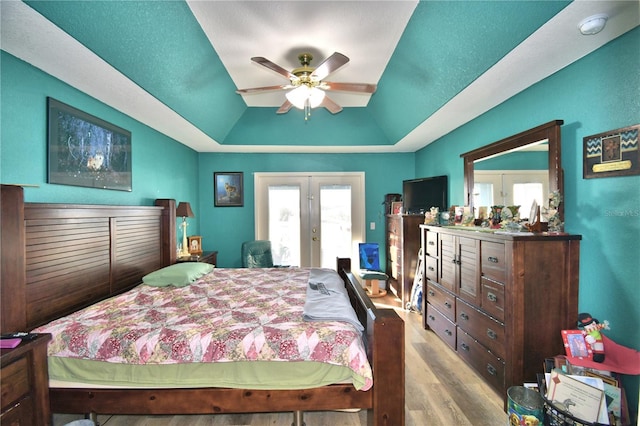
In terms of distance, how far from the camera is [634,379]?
68.1 inches

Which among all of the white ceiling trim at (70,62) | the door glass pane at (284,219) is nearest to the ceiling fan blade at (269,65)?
the white ceiling trim at (70,62)

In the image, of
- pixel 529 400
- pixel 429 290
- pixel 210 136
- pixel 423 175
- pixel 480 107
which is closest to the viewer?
pixel 529 400

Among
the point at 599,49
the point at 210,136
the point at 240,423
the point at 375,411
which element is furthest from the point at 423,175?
the point at 240,423

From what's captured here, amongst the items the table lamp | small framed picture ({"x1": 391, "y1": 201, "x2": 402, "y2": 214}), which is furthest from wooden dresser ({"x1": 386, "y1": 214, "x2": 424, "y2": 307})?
the table lamp

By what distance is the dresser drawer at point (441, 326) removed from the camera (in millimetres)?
2838

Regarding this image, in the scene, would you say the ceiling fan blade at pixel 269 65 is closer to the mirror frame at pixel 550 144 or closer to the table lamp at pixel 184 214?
the mirror frame at pixel 550 144


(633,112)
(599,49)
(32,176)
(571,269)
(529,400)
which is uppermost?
(599,49)

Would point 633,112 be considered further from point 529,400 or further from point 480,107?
point 529,400

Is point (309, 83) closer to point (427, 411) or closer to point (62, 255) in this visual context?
point (62, 255)

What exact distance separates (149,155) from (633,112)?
14.2ft

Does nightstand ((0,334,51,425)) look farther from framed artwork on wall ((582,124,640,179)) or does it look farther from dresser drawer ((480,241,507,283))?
framed artwork on wall ((582,124,640,179))

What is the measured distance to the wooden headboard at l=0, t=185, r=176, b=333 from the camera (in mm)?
1716

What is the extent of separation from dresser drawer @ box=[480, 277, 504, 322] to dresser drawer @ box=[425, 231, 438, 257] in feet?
2.89

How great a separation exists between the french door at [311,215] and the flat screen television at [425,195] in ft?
→ 2.91
